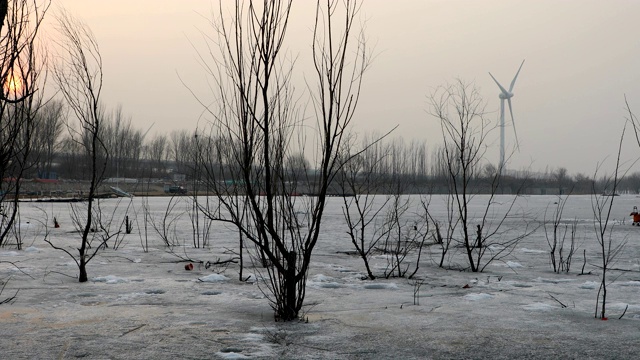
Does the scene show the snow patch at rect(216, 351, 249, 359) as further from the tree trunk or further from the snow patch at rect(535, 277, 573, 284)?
the snow patch at rect(535, 277, 573, 284)

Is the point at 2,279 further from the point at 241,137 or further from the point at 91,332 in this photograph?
the point at 241,137

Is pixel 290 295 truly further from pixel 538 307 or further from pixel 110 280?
pixel 110 280

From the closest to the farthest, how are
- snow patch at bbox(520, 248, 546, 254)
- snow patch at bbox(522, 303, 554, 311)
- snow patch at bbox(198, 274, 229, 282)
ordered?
snow patch at bbox(522, 303, 554, 311) → snow patch at bbox(198, 274, 229, 282) → snow patch at bbox(520, 248, 546, 254)

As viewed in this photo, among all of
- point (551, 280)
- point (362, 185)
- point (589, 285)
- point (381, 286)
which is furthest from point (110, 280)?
point (589, 285)

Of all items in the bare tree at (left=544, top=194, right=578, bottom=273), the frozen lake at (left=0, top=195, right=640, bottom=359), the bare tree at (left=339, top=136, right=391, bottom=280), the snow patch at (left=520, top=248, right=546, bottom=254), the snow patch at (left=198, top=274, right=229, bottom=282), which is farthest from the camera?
the snow patch at (left=520, top=248, right=546, bottom=254)

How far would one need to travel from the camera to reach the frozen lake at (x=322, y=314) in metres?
3.07

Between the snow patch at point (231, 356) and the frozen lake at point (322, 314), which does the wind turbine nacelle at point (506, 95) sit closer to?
the frozen lake at point (322, 314)

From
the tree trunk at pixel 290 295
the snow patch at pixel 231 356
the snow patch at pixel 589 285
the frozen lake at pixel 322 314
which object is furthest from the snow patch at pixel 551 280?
the snow patch at pixel 231 356

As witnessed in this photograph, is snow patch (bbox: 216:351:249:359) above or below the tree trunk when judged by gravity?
below

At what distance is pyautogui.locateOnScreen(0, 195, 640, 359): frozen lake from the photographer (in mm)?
3067

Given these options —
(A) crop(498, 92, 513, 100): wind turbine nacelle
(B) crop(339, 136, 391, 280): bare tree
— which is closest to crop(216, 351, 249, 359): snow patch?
(B) crop(339, 136, 391, 280): bare tree

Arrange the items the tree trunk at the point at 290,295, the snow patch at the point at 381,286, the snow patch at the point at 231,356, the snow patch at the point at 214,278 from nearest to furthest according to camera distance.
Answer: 1. the snow patch at the point at 231,356
2. the tree trunk at the point at 290,295
3. the snow patch at the point at 381,286
4. the snow patch at the point at 214,278

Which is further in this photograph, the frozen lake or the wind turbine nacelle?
the wind turbine nacelle

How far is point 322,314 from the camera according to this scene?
13.0 ft
